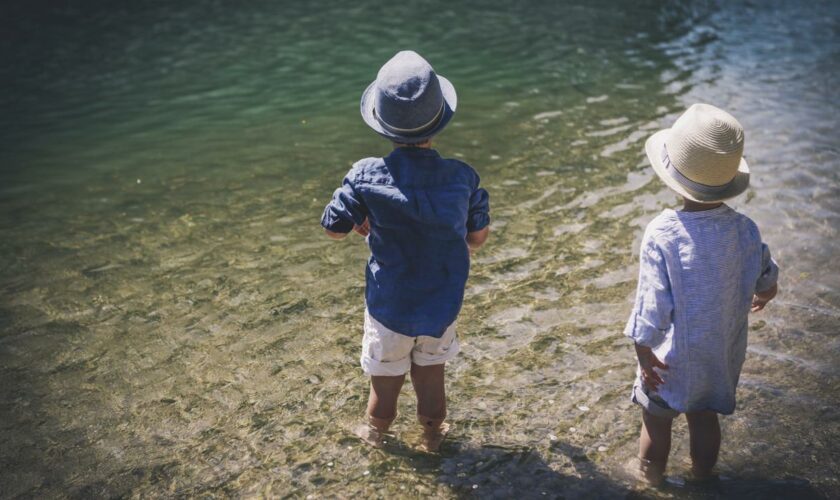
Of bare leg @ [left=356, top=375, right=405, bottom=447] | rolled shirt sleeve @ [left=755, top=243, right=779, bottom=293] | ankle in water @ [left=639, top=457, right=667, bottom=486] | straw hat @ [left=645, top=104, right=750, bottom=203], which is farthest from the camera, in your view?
bare leg @ [left=356, top=375, right=405, bottom=447]

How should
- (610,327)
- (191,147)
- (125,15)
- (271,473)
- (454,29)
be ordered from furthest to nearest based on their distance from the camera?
1. (125,15)
2. (454,29)
3. (191,147)
4. (610,327)
5. (271,473)

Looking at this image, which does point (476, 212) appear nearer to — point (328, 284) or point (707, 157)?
point (707, 157)

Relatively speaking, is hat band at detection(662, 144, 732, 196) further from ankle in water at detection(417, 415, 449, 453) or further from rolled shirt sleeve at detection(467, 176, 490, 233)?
ankle in water at detection(417, 415, 449, 453)

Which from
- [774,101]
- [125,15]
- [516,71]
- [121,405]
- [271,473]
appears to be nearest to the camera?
[271,473]

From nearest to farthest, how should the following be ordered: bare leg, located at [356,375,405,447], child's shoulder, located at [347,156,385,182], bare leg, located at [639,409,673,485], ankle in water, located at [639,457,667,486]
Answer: child's shoulder, located at [347,156,385,182] < bare leg, located at [639,409,673,485] < ankle in water, located at [639,457,667,486] < bare leg, located at [356,375,405,447]

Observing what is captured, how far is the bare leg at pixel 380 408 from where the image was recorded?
3227 mm

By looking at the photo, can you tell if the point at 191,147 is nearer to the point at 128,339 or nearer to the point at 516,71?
the point at 128,339

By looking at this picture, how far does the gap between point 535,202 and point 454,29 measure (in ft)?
28.7

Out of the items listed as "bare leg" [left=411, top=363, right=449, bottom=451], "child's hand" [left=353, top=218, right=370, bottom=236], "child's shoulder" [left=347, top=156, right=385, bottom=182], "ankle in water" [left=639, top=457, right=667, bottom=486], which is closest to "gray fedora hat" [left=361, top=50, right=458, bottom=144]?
"child's shoulder" [left=347, top=156, right=385, bottom=182]

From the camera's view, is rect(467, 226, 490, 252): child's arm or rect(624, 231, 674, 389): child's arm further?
rect(467, 226, 490, 252): child's arm

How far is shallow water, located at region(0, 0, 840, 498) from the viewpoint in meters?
3.36

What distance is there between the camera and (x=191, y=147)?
8.16m

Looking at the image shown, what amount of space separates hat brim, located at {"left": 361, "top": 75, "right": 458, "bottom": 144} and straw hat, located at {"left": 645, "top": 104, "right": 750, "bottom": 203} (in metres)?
0.86

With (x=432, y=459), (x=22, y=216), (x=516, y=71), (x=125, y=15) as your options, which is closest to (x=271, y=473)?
(x=432, y=459)
